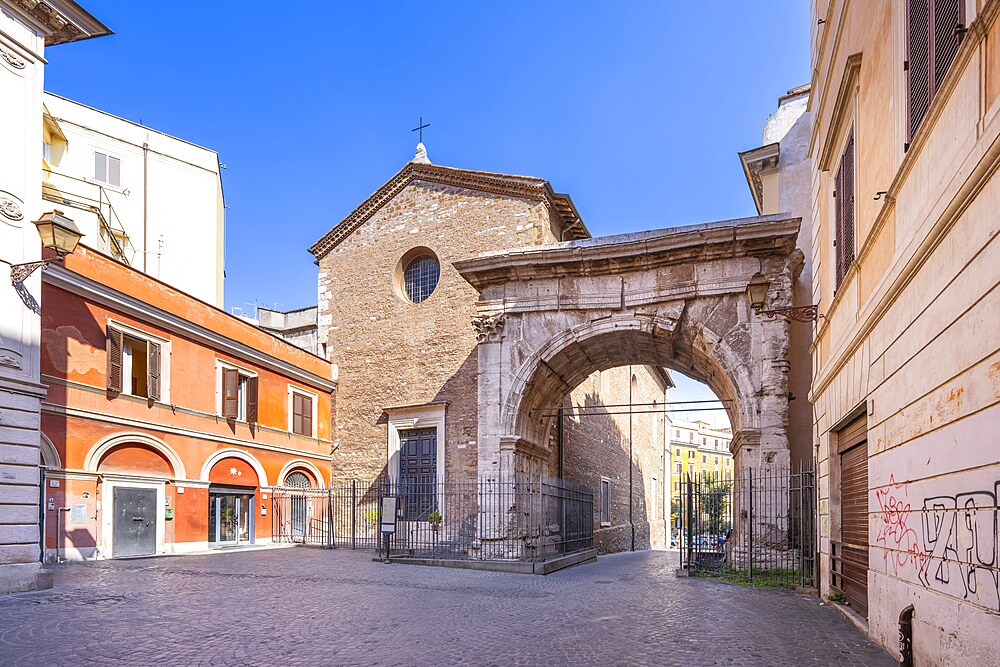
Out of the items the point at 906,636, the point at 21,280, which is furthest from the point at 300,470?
the point at 906,636

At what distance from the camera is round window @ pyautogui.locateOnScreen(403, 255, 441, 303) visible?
22.1 meters

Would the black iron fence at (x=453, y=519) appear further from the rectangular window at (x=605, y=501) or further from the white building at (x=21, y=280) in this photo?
the white building at (x=21, y=280)

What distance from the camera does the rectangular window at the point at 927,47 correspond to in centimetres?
478

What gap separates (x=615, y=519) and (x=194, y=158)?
20256 mm

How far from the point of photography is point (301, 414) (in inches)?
858

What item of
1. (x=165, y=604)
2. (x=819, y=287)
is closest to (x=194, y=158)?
(x=165, y=604)

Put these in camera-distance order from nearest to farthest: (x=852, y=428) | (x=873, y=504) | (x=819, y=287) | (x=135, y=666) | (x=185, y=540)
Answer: (x=135, y=666), (x=873, y=504), (x=852, y=428), (x=819, y=287), (x=185, y=540)

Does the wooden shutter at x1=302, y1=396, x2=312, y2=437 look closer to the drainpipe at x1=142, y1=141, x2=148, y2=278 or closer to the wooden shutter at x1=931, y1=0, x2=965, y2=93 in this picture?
the drainpipe at x1=142, y1=141, x2=148, y2=278

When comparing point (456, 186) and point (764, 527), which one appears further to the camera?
point (456, 186)

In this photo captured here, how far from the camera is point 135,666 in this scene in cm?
582

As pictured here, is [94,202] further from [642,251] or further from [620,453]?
[620,453]

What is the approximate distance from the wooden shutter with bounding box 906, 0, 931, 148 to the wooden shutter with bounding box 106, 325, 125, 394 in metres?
14.6

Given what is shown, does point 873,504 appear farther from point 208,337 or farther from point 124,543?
point 208,337

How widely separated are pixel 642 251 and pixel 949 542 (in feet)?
35.3
